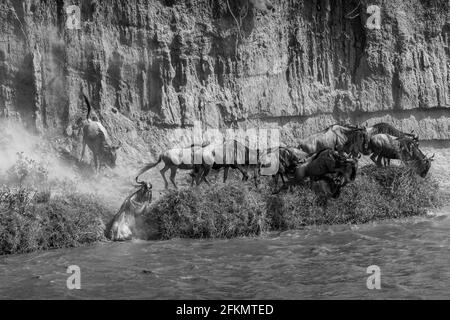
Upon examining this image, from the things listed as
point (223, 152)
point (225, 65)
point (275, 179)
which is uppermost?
point (225, 65)

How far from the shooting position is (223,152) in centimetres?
1605

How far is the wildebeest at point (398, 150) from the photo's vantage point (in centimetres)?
1716

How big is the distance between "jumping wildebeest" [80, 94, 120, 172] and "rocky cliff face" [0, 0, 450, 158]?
43.2 inches

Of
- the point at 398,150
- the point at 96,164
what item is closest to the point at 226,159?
the point at 96,164

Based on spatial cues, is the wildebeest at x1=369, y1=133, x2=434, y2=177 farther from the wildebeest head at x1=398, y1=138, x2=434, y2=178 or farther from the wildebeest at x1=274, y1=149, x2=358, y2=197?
the wildebeest at x1=274, y1=149, x2=358, y2=197

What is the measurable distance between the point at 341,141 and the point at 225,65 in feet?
13.3

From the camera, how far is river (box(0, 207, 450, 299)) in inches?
444

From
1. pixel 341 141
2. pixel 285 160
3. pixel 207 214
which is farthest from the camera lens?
pixel 341 141

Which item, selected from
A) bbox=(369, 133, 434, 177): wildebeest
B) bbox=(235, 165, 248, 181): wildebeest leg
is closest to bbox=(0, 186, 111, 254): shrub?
bbox=(235, 165, 248, 181): wildebeest leg

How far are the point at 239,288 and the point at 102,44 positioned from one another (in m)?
9.31

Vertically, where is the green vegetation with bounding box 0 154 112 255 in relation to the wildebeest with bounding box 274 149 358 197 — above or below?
below

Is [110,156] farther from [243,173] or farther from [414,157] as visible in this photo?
[414,157]
